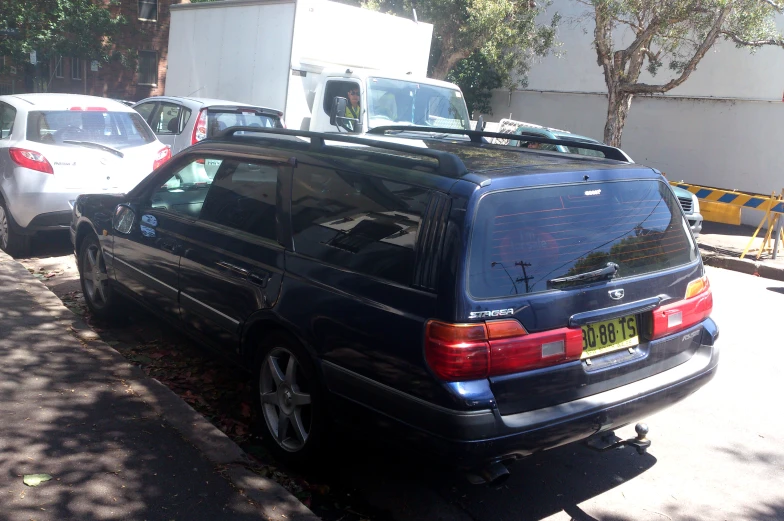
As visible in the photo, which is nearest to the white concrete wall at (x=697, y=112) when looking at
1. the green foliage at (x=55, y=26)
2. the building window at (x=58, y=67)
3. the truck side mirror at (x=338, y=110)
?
the truck side mirror at (x=338, y=110)

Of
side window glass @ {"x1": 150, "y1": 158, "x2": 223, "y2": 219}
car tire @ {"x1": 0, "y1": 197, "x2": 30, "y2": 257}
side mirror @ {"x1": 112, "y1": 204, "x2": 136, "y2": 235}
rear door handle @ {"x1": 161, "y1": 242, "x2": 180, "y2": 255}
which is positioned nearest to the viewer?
rear door handle @ {"x1": 161, "y1": 242, "x2": 180, "y2": 255}

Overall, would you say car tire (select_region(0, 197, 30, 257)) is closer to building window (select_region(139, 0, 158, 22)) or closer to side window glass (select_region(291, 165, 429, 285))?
side window glass (select_region(291, 165, 429, 285))

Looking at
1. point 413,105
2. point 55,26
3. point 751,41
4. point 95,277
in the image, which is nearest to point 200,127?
point 413,105

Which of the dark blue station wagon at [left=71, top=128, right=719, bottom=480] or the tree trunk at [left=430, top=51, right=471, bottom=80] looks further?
the tree trunk at [left=430, top=51, right=471, bottom=80]

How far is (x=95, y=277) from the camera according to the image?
6.35 m

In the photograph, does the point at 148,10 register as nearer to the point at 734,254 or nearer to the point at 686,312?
the point at 734,254

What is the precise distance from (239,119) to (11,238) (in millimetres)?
3653

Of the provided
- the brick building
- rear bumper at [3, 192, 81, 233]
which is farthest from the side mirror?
the brick building

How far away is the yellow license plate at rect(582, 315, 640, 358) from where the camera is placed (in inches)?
143

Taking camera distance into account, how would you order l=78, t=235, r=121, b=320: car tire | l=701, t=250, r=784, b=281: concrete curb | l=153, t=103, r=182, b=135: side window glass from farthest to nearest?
l=701, t=250, r=784, b=281: concrete curb < l=153, t=103, r=182, b=135: side window glass < l=78, t=235, r=121, b=320: car tire

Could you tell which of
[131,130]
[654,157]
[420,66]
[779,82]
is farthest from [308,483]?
[654,157]

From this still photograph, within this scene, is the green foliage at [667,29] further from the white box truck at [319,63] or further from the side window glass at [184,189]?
the side window glass at [184,189]

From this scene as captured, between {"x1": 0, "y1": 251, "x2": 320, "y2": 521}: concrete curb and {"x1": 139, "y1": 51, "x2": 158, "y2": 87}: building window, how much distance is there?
2959 centimetres

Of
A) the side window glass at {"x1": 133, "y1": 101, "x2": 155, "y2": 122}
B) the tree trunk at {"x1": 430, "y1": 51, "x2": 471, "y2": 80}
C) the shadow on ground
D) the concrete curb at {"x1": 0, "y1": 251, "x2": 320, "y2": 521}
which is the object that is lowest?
the shadow on ground
